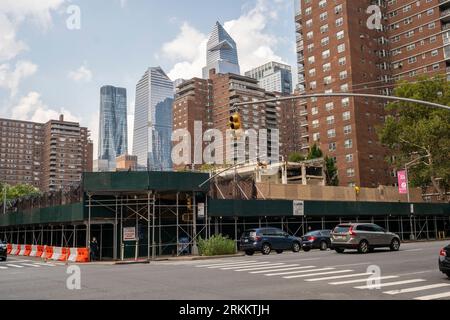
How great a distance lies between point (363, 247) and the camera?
26625 millimetres

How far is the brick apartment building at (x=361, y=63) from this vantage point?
85.7 m

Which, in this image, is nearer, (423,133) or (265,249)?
(265,249)

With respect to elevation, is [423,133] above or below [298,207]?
above

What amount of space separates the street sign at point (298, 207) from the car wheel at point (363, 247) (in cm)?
1256

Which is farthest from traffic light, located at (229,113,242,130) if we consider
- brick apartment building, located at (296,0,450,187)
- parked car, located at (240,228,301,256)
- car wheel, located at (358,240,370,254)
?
brick apartment building, located at (296,0,450,187)

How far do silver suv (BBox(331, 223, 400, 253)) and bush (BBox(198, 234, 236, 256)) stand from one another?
721cm

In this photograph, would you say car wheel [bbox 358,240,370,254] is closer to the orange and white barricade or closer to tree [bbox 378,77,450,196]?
the orange and white barricade

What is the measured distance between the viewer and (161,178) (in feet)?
103

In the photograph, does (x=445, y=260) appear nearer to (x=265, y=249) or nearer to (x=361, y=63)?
(x=265, y=249)

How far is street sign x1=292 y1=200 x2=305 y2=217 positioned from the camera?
129 feet

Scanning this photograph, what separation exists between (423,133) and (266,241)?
115ft

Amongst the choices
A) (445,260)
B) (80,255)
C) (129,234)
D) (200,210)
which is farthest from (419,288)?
(80,255)

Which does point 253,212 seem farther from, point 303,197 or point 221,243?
point 303,197

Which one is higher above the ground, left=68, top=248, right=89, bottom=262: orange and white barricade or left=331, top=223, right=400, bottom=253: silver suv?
left=331, top=223, right=400, bottom=253: silver suv
